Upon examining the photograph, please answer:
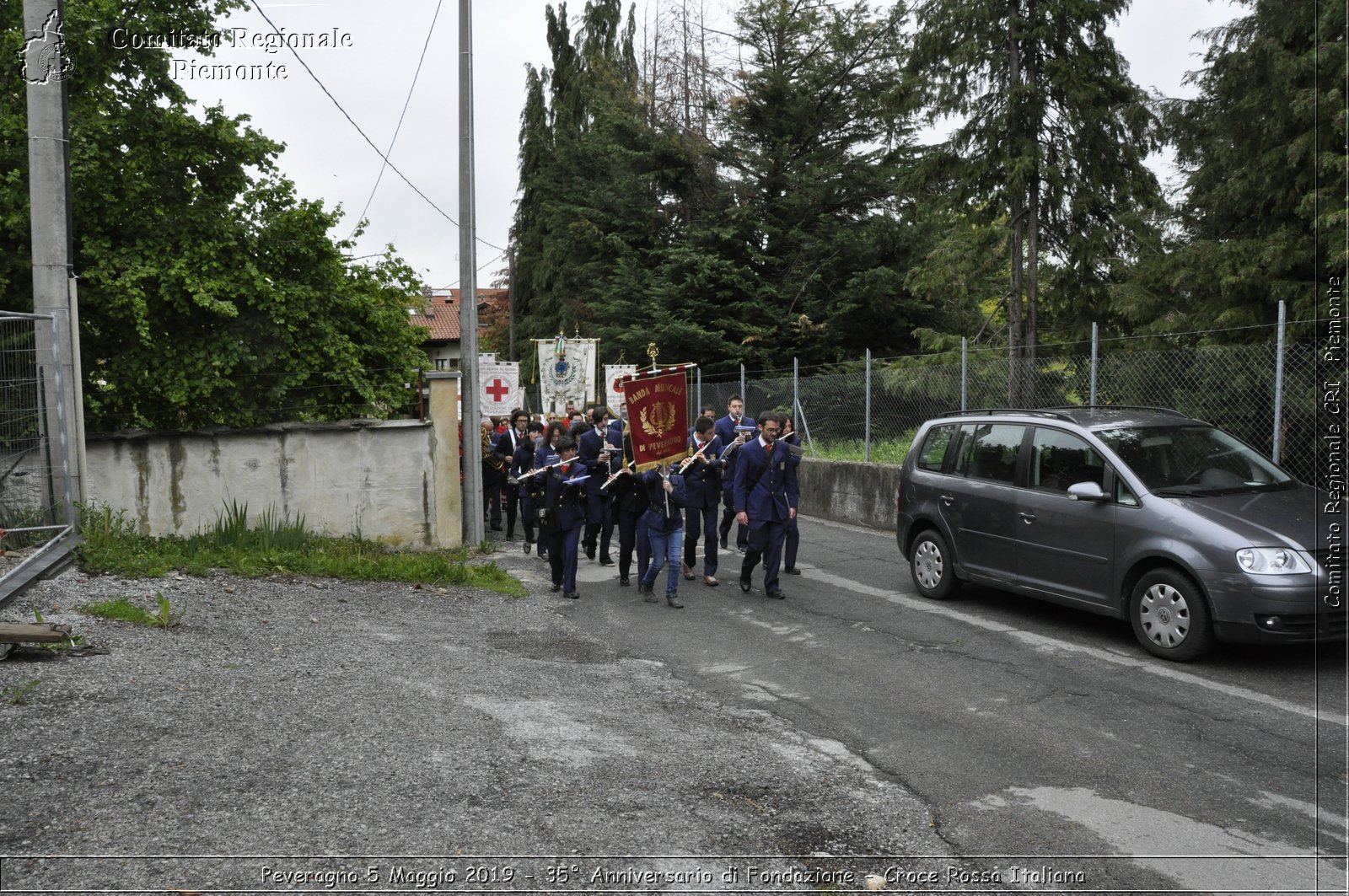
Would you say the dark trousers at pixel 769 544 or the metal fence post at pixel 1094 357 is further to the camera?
the metal fence post at pixel 1094 357

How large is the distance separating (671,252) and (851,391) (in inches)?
534

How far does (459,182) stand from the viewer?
13.3 meters

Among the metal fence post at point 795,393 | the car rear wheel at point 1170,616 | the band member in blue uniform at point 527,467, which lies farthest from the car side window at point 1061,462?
the metal fence post at point 795,393

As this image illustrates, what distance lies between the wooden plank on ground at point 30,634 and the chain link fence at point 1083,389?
9.82 meters

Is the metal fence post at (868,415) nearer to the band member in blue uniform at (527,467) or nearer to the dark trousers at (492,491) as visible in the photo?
the band member in blue uniform at (527,467)

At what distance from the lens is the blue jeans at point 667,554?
386 inches

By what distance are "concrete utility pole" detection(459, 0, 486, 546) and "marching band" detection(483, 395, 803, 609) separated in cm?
72

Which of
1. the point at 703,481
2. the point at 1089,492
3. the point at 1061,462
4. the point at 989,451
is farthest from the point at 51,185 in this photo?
the point at 1089,492

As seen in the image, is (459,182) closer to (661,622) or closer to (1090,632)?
(661,622)

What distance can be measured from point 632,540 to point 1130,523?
16.5 feet

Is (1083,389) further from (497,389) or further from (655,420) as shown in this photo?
(497,389)

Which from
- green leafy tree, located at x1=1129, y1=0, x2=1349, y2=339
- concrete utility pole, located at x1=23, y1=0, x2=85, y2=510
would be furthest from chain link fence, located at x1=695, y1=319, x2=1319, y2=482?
concrete utility pole, located at x1=23, y1=0, x2=85, y2=510

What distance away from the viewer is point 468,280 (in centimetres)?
1323

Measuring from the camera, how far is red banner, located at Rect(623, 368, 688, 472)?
990 centimetres
